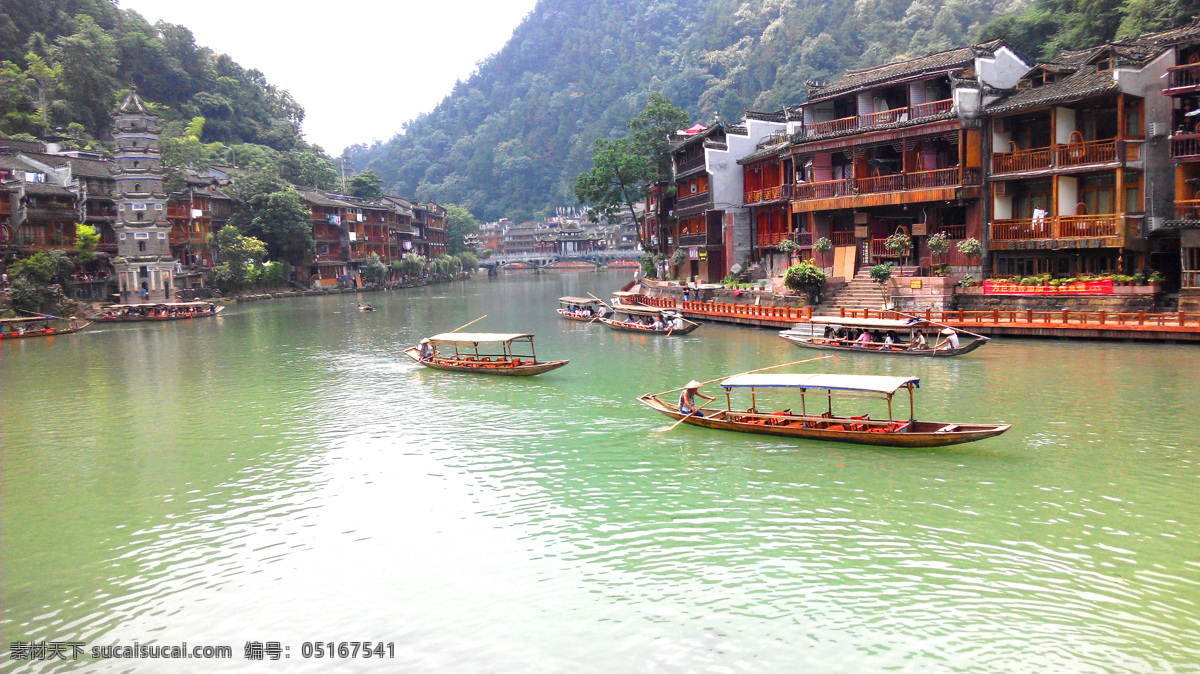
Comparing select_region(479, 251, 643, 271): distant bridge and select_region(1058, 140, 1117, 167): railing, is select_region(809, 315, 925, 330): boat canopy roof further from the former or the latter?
select_region(479, 251, 643, 271): distant bridge

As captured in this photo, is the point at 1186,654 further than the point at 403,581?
No

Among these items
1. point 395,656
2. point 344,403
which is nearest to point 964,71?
point 344,403

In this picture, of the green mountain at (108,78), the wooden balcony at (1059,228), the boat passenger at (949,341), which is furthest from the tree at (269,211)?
the boat passenger at (949,341)

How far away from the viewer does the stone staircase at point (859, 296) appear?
3869 centimetres

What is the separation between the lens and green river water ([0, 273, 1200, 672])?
35.7ft

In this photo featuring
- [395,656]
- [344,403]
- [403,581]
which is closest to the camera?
[395,656]

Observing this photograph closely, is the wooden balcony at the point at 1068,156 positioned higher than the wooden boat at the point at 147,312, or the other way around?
the wooden balcony at the point at 1068,156

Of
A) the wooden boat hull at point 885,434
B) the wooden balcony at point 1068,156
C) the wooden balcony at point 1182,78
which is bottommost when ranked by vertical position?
the wooden boat hull at point 885,434

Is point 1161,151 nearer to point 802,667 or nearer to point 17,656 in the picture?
point 802,667

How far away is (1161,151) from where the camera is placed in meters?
33.6

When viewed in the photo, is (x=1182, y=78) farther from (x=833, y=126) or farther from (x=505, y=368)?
(x=505, y=368)

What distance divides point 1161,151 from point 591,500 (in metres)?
30.8

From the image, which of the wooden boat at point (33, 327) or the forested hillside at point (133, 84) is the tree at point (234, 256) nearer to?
the forested hillside at point (133, 84)

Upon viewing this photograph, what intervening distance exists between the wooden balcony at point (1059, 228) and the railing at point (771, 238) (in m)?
13.5
